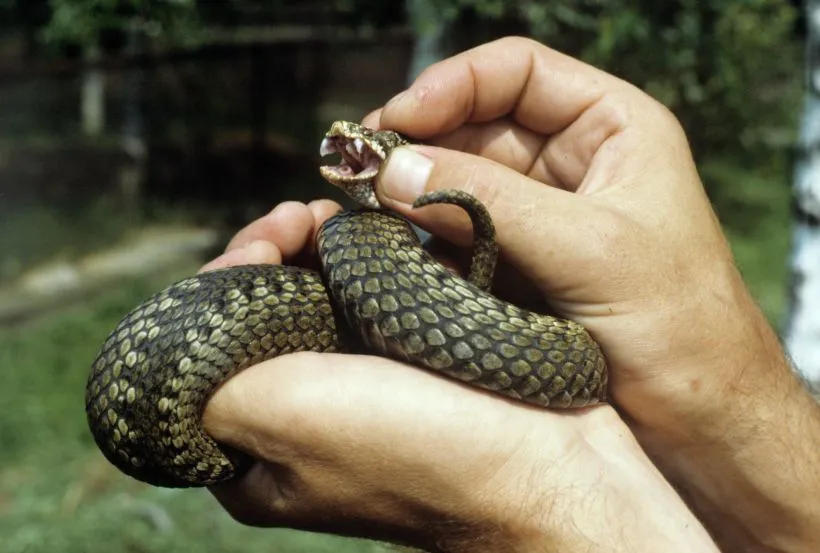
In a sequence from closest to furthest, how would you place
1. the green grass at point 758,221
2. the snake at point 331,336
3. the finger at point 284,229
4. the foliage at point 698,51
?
the snake at point 331,336 < the finger at point 284,229 < the foliage at point 698,51 < the green grass at point 758,221

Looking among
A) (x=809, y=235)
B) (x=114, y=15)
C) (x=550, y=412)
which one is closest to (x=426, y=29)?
(x=114, y=15)

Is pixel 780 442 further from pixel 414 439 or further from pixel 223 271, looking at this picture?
pixel 223 271

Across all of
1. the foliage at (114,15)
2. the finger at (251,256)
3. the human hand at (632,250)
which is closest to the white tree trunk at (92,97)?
the foliage at (114,15)

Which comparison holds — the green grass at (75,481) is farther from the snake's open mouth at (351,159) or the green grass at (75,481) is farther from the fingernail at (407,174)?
the fingernail at (407,174)

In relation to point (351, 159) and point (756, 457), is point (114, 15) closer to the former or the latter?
point (351, 159)

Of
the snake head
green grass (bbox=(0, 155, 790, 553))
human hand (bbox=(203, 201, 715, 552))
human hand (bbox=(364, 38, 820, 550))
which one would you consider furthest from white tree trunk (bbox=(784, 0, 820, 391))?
the snake head

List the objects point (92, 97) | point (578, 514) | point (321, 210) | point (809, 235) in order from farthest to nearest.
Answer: point (92, 97), point (809, 235), point (321, 210), point (578, 514)
